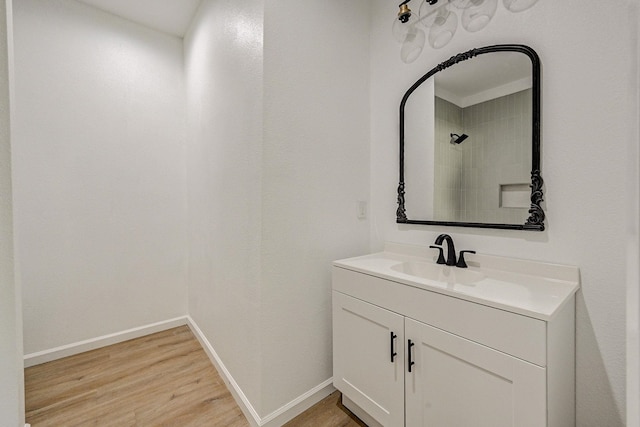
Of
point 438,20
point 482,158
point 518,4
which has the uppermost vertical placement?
point 438,20

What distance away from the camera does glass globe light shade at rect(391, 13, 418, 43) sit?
1658 mm

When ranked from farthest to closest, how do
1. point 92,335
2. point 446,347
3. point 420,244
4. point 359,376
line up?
1. point 92,335
2. point 420,244
3. point 359,376
4. point 446,347

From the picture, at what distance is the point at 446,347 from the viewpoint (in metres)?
1.06

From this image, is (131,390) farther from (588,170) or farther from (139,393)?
(588,170)

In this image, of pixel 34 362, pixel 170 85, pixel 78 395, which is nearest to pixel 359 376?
pixel 78 395

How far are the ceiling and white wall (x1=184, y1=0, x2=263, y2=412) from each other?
4.4 inches

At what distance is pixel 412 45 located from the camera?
1.68 metres

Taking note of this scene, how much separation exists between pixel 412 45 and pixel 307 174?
1.03m

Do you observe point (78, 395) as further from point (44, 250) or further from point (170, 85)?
point (170, 85)

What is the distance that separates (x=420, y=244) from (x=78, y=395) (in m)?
2.33

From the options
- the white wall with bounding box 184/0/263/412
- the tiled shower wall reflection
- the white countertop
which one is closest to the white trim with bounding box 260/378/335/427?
the white wall with bounding box 184/0/263/412

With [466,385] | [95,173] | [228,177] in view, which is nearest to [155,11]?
[95,173]

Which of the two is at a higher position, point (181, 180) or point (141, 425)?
point (181, 180)

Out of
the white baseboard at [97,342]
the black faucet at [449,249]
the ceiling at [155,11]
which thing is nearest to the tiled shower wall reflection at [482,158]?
the black faucet at [449,249]
